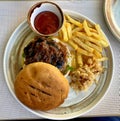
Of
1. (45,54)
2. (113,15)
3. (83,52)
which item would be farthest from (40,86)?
(113,15)

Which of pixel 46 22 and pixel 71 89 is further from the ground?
pixel 46 22

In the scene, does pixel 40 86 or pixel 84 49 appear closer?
pixel 40 86

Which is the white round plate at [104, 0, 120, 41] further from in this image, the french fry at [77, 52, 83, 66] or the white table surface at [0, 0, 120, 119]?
the french fry at [77, 52, 83, 66]

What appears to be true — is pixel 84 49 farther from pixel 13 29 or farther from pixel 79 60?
pixel 13 29

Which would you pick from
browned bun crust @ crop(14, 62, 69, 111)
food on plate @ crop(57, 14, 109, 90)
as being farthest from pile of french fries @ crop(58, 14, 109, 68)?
browned bun crust @ crop(14, 62, 69, 111)

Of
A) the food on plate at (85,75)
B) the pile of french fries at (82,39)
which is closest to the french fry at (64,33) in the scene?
the pile of french fries at (82,39)

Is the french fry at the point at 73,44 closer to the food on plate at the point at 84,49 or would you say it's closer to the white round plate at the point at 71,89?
the food on plate at the point at 84,49
